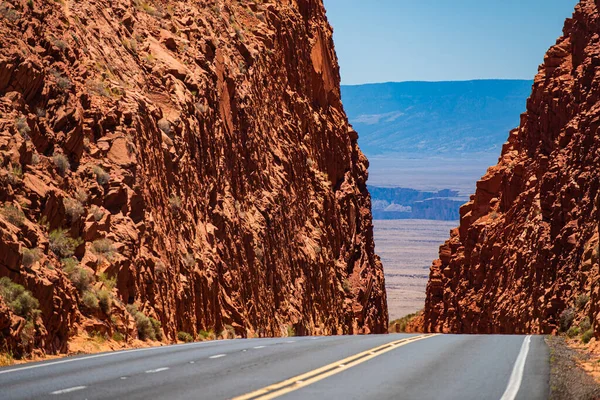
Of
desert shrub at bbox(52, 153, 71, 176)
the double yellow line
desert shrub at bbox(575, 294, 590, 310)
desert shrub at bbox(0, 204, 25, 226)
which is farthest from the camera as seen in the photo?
desert shrub at bbox(575, 294, 590, 310)

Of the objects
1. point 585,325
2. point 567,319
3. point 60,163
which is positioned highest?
point 60,163

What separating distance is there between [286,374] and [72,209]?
9.93m

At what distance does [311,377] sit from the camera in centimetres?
1382

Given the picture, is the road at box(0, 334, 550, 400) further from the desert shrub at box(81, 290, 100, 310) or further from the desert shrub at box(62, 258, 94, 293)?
the desert shrub at box(62, 258, 94, 293)

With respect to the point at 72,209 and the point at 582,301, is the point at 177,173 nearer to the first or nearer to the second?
the point at 72,209

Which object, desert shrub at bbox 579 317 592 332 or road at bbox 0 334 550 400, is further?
desert shrub at bbox 579 317 592 332

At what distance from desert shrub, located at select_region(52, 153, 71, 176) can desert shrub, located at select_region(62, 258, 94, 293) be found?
8.69ft

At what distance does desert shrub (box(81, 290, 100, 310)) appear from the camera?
20.7 m

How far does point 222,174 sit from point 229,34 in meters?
8.67

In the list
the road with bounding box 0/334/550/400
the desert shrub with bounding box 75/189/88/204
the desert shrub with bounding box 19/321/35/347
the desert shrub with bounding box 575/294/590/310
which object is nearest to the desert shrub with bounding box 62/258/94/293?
the desert shrub with bounding box 75/189/88/204

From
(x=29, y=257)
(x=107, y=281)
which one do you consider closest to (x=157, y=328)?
(x=107, y=281)

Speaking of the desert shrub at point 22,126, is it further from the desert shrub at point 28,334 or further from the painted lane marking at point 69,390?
the painted lane marking at point 69,390

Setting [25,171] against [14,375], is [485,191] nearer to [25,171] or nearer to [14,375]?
[25,171]

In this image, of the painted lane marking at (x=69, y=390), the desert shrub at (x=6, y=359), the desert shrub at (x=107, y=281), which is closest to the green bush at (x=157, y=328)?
the desert shrub at (x=107, y=281)
